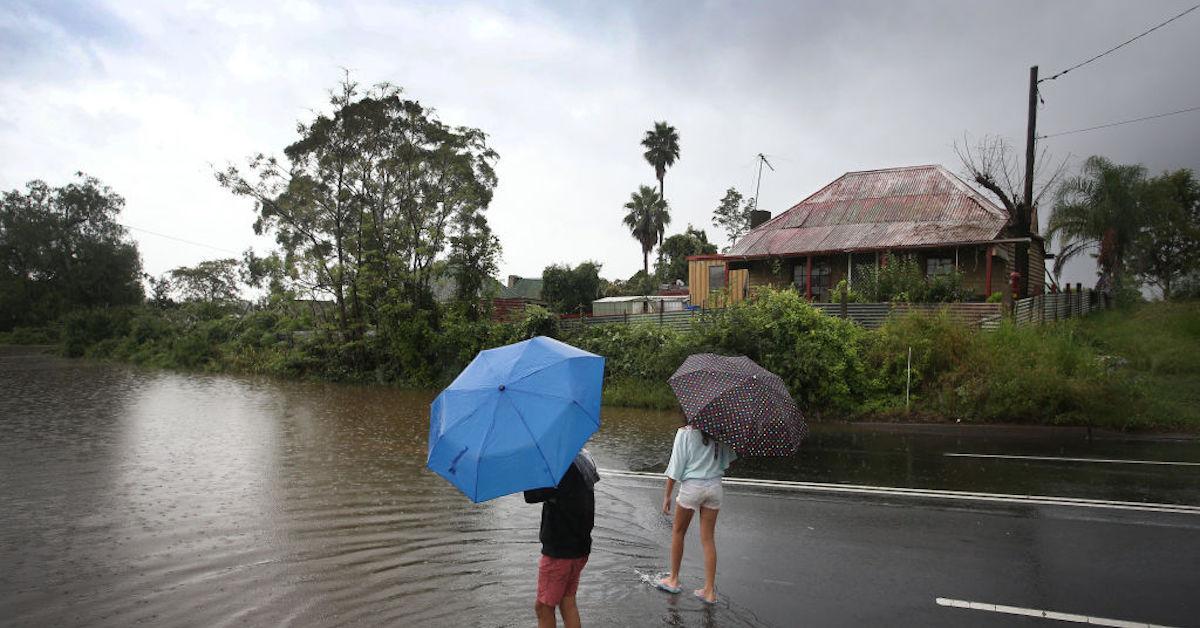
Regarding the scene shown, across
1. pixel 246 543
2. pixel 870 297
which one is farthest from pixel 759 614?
pixel 870 297

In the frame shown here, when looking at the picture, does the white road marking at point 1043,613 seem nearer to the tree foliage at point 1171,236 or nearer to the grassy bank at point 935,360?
the grassy bank at point 935,360

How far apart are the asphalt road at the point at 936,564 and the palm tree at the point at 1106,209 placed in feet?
94.7

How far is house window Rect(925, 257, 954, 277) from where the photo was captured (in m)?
24.9

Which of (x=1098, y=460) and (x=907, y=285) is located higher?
(x=907, y=285)

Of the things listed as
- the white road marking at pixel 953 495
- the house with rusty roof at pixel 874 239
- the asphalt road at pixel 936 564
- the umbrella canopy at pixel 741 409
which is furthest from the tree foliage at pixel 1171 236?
the umbrella canopy at pixel 741 409

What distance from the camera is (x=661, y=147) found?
190ft

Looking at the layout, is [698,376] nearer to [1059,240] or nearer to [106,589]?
[106,589]

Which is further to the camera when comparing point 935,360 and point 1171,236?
point 1171,236

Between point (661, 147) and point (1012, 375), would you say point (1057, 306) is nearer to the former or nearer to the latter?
point (1012, 375)

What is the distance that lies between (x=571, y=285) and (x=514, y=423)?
42426mm

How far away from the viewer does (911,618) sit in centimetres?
505

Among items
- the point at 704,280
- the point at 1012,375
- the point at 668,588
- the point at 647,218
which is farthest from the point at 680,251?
the point at 668,588

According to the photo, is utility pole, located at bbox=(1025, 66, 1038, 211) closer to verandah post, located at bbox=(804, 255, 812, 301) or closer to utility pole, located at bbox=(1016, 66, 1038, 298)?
utility pole, located at bbox=(1016, 66, 1038, 298)

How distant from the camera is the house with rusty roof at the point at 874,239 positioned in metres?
24.7
